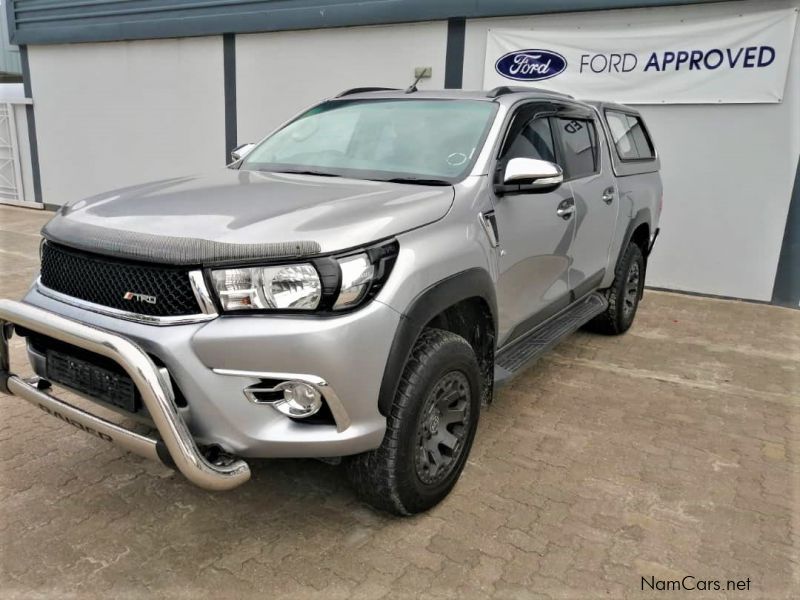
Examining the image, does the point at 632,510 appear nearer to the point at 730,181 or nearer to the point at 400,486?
the point at 400,486

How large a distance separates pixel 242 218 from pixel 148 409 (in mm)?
752

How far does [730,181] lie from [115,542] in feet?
22.4

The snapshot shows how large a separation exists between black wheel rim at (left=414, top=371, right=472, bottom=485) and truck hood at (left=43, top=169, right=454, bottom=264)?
0.74 metres

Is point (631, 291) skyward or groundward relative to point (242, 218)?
groundward

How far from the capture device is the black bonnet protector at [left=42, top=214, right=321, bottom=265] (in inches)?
86.0

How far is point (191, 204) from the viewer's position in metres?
2.59

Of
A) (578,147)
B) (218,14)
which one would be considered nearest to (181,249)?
(578,147)

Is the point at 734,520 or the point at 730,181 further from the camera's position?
the point at 730,181

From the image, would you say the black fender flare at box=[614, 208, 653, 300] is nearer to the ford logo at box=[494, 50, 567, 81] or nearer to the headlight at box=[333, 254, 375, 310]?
the ford logo at box=[494, 50, 567, 81]

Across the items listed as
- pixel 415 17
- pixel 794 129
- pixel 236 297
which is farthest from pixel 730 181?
pixel 236 297

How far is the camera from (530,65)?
25.2ft

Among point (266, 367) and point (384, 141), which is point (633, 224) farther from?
point (266, 367)

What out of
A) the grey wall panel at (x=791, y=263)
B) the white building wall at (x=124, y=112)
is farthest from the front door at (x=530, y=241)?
the white building wall at (x=124, y=112)

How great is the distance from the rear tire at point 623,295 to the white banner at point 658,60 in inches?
96.3
